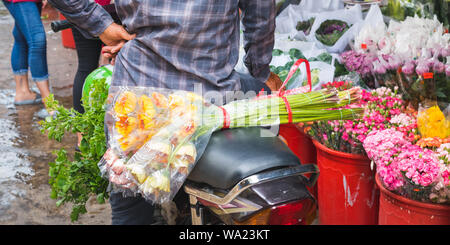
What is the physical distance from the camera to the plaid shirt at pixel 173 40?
6.00 feet

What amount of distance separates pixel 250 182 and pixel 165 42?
0.69 meters

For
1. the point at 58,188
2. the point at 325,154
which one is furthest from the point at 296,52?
the point at 58,188

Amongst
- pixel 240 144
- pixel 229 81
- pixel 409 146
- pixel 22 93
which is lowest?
pixel 22 93

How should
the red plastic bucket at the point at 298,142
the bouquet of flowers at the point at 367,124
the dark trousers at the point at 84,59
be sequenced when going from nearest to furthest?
the bouquet of flowers at the point at 367,124, the red plastic bucket at the point at 298,142, the dark trousers at the point at 84,59

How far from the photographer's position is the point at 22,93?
5504 mm

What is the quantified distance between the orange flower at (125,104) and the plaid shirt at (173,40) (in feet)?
0.96

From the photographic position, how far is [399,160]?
2.20 metres

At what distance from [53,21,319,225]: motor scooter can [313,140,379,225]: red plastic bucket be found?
1.12 metres

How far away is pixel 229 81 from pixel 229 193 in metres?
0.62

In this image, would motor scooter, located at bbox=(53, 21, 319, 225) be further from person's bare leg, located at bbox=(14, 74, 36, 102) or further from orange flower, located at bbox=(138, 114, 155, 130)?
person's bare leg, located at bbox=(14, 74, 36, 102)

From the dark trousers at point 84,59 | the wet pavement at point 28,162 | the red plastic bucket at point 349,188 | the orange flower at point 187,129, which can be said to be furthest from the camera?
the dark trousers at point 84,59

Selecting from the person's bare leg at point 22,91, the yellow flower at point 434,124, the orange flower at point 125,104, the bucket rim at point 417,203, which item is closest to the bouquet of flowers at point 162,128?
the orange flower at point 125,104

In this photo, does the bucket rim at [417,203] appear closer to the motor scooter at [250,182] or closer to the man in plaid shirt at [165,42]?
the motor scooter at [250,182]

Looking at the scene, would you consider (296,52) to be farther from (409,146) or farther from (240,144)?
(240,144)
